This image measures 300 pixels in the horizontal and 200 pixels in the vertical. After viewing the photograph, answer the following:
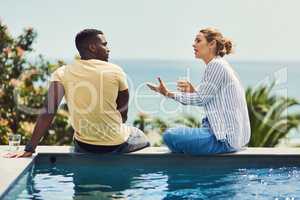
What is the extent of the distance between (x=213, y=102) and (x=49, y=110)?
1.46 meters

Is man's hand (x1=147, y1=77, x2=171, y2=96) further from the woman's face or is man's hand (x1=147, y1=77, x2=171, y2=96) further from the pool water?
the pool water

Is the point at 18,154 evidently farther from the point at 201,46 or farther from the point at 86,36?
the point at 201,46

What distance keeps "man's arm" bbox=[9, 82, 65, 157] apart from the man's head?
14.6 inches

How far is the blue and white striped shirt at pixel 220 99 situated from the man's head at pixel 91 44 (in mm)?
773

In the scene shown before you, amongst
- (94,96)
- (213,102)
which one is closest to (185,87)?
(213,102)

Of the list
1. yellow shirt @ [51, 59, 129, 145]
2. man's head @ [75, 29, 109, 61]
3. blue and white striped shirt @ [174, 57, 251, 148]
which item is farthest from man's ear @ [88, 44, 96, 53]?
blue and white striped shirt @ [174, 57, 251, 148]

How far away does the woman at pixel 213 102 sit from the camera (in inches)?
254

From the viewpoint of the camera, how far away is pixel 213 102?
21.4 feet

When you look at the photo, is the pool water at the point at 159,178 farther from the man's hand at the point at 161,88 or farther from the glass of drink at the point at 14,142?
the man's hand at the point at 161,88

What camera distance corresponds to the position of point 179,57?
2056 cm

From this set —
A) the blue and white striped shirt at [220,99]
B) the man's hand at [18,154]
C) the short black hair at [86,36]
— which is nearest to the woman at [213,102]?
the blue and white striped shirt at [220,99]

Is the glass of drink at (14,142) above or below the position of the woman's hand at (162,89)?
below

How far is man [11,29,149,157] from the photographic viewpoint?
6.22 metres

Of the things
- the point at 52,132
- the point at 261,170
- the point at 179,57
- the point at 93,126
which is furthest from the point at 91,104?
the point at 179,57
